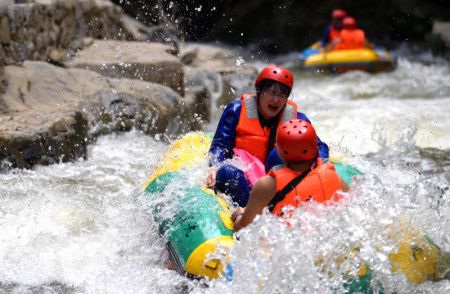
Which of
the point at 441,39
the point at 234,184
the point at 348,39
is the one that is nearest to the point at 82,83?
the point at 234,184

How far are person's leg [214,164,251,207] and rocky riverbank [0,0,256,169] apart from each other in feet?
8.15

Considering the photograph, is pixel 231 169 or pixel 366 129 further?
pixel 366 129

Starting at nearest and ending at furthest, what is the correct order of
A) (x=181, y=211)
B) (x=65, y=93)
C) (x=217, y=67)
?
(x=181, y=211) → (x=65, y=93) → (x=217, y=67)

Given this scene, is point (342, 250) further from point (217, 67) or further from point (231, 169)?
point (217, 67)

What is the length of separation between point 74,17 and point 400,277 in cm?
672

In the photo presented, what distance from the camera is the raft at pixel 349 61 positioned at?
472 inches

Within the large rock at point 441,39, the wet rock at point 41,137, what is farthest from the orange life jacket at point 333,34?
the wet rock at point 41,137

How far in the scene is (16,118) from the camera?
6887 millimetres

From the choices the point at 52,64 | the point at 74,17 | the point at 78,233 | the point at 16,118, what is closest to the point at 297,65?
the point at 74,17

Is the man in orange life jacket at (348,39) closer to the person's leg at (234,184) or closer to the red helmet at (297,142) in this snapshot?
the person's leg at (234,184)

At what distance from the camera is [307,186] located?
3.91 meters

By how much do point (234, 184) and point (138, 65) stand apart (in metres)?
4.30

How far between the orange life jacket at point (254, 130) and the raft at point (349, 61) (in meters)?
7.08

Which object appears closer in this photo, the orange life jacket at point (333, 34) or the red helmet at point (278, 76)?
the red helmet at point (278, 76)
